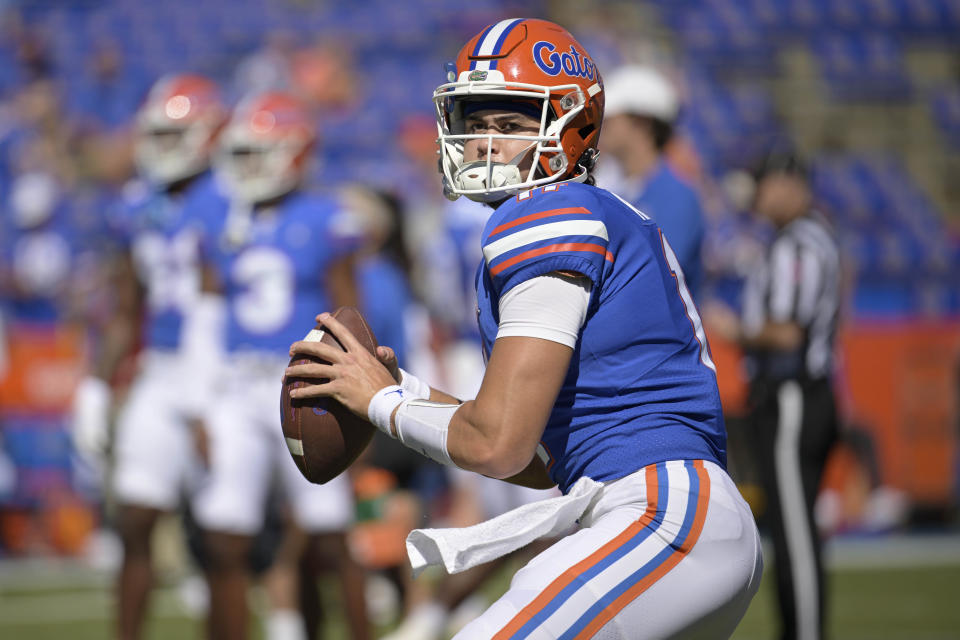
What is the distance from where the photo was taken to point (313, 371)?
2371mm

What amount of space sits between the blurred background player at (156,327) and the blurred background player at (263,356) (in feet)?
0.46

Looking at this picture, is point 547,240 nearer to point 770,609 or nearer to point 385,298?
point 385,298

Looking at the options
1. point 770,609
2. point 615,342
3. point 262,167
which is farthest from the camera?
point 770,609

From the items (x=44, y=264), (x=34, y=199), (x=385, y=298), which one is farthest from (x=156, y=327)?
(x=34, y=199)

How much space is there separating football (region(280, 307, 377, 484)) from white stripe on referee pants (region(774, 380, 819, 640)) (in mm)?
2459

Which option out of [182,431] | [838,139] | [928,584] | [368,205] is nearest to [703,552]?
[182,431]

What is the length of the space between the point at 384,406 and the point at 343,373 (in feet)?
0.36

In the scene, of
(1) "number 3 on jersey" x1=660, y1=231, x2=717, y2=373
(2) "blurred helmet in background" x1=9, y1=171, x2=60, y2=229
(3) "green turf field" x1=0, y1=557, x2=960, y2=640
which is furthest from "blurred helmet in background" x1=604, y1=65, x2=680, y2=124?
(2) "blurred helmet in background" x1=9, y1=171, x2=60, y2=229

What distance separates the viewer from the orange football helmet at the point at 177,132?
5480 mm

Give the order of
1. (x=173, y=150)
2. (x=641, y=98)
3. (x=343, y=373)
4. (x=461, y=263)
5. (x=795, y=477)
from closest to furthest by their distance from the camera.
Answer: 1. (x=343, y=373)
2. (x=641, y=98)
3. (x=795, y=477)
4. (x=173, y=150)
5. (x=461, y=263)

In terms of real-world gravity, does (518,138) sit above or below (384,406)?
above

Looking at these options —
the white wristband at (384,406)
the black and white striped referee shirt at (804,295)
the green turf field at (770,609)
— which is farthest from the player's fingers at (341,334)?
the green turf field at (770,609)

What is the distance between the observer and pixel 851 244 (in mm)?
11141

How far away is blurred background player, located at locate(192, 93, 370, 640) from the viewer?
4.61 m
